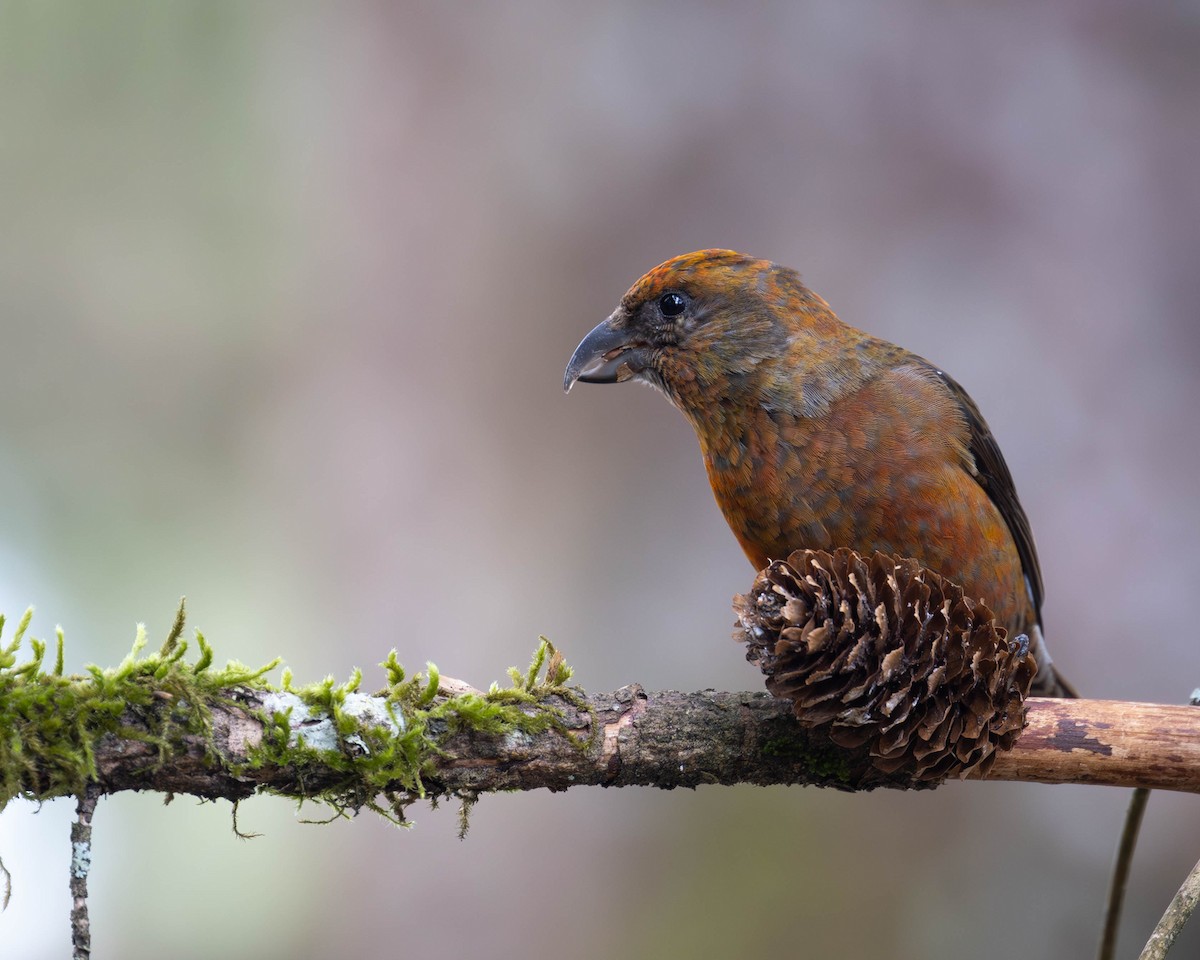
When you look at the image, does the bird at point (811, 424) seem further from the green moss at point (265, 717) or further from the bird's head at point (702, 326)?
the green moss at point (265, 717)

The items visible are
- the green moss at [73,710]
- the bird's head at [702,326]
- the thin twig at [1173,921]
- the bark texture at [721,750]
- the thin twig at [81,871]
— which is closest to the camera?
the thin twig at [81,871]

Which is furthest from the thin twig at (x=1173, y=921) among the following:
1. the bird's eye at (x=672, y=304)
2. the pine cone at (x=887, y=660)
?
the bird's eye at (x=672, y=304)

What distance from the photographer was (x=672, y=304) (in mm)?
2910

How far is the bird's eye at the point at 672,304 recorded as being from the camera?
291 centimetres

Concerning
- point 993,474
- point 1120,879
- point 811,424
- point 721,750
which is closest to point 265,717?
point 721,750

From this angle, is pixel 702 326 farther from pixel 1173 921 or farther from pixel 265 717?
pixel 1173 921

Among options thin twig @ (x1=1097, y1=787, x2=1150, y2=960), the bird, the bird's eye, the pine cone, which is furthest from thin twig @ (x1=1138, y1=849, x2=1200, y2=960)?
the bird's eye

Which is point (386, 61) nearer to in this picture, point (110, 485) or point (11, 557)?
point (110, 485)

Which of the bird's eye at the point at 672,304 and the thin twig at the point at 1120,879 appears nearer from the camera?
the thin twig at the point at 1120,879

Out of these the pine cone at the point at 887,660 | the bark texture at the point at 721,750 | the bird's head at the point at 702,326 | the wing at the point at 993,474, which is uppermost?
the bird's head at the point at 702,326

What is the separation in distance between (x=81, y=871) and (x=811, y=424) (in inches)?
73.7

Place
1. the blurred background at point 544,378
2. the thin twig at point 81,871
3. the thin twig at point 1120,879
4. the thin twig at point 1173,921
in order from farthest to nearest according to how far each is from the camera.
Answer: the blurred background at point 544,378 → the thin twig at point 1120,879 → the thin twig at point 1173,921 → the thin twig at point 81,871

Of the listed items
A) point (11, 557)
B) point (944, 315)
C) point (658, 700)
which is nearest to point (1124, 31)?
point (944, 315)

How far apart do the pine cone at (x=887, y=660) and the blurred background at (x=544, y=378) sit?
7.74 feet
